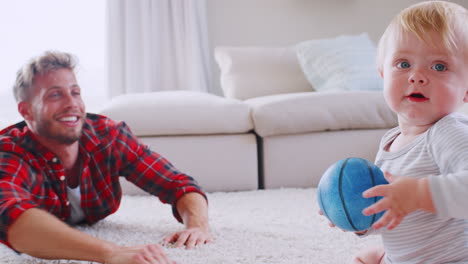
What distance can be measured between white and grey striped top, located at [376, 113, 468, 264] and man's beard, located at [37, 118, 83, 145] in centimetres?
95

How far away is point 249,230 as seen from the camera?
166 centimetres

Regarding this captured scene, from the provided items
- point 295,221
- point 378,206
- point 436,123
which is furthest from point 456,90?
point 295,221

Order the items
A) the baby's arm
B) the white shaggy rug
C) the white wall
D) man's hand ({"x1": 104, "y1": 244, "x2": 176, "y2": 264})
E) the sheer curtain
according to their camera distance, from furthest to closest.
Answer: the white wall → the sheer curtain → the white shaggy rug → man's hand ({"x1": 104, "y1": 244, "x2": 176, "y2": 264}) → the baby's arm

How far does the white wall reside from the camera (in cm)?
414

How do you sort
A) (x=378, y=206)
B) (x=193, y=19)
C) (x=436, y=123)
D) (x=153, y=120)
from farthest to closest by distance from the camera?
(x=193, y=19), (x=153, y=120), (x=436, y=123), (x=378, y=206)

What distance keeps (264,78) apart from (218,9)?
1.15m

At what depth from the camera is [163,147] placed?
7.89 feet

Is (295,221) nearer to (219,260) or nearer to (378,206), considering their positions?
(219,260)

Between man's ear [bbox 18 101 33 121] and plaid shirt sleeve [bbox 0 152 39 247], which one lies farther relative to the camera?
man's ear [bbox 18 101 33 121]

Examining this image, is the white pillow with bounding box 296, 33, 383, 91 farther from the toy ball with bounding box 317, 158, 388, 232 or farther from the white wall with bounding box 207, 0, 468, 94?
the toy ball with bounding box 317, 158, 388, 232

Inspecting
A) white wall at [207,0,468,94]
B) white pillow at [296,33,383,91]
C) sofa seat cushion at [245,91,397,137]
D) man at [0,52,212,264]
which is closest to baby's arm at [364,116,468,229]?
man at [0,52,212,264]

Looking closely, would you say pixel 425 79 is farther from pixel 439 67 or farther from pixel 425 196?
pixel 425 196

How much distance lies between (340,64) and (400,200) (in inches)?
88.4

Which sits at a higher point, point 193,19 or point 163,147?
point 193,19
